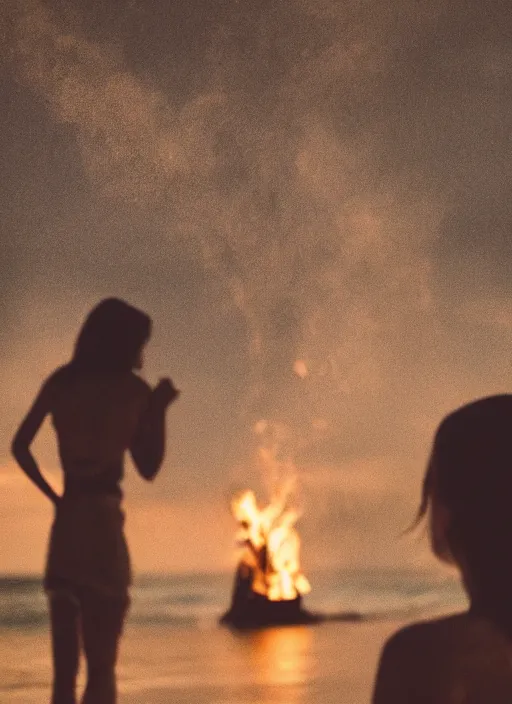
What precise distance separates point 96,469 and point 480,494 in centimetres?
179

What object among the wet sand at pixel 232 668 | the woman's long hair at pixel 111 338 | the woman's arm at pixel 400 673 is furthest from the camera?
the wet sand at pixel 232 668

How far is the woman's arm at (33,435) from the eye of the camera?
105 inches

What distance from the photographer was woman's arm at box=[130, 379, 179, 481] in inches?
104

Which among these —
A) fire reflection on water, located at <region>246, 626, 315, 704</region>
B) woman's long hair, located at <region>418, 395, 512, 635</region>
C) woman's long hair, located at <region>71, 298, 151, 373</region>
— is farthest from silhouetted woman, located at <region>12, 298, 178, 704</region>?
fire reflection on water, located at <region>246, 626, 315, 704</region>

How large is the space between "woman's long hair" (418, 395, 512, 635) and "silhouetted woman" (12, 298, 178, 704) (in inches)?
66.3

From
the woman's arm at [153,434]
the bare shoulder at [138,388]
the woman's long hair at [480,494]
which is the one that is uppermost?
the bare shoulder at [138,388]

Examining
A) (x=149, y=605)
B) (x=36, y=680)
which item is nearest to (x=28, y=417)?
(x=36, y=680)

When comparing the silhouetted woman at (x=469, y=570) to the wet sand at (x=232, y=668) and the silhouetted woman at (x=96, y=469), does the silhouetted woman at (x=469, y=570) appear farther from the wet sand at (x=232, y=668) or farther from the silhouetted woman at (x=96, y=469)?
the wet sand at (x=232, y=668)

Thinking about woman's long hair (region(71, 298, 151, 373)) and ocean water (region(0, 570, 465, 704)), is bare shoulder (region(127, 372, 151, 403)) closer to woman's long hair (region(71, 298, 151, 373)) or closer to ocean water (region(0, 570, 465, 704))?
woman's long hair (region(71, 298, 151, 373))

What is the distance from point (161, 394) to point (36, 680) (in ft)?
11.3

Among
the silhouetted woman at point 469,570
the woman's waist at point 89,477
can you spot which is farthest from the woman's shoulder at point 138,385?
the silhouetted woman at point 469,570

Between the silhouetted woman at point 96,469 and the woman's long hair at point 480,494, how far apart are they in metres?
1.68

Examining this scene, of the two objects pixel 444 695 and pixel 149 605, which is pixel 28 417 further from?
pixel 149 605

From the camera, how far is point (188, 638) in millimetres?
9562
